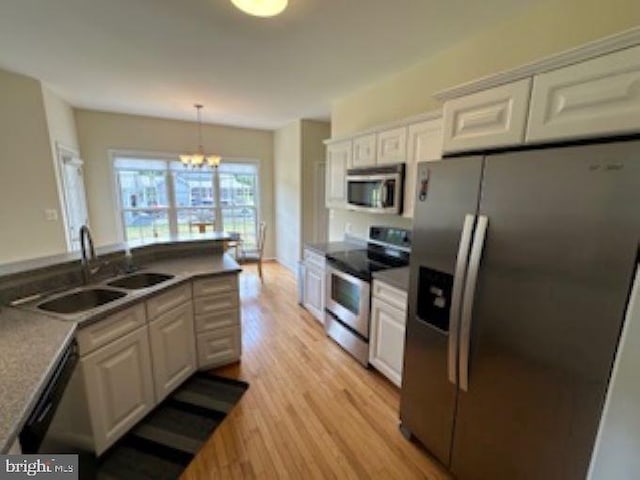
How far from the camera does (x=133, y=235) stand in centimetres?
523

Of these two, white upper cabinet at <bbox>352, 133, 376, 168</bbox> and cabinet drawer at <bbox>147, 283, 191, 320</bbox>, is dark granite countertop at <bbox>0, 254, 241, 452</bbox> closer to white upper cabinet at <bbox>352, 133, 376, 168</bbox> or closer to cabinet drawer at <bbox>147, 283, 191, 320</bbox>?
cabinet drawer at <bbox>147, 283, 191, 320</bbox>

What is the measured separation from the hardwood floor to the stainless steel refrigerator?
36 cm

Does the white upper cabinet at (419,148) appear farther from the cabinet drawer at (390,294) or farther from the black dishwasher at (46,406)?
the black dishwasher at (46,406)

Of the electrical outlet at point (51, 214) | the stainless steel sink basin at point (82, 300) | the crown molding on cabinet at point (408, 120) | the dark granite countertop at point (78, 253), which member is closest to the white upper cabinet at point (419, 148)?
the crown molding on cabinet at point (408, 120)

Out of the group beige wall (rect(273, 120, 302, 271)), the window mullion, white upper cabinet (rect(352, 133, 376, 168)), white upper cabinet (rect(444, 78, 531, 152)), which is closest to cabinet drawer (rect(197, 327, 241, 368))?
white upper cabinet (rect(352, 133, 376, 168))

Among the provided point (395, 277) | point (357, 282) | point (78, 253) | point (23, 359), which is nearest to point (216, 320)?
point (78, 253)

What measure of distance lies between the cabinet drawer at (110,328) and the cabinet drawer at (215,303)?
1.75 ft

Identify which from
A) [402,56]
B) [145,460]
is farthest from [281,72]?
[145,460]

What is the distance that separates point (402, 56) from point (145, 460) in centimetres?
350

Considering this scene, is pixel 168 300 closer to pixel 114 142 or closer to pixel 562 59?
pixel 562 59

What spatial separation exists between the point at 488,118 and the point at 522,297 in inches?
32.8

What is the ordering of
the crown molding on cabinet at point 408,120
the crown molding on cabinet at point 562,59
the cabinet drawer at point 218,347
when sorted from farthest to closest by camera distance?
the cabinet drawer at point 218,347 < the crown molding on cabinet at point 408,120 < the crown molding on cabinet at point 562,59

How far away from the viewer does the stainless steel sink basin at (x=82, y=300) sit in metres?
1.82

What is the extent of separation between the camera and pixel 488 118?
1.37 m
